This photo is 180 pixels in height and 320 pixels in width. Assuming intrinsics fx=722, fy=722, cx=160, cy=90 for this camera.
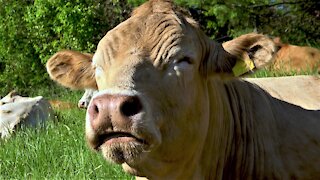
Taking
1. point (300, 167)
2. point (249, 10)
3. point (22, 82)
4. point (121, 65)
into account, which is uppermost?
point (121, 65)

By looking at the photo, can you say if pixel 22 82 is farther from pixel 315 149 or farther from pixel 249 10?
pixel 315 149

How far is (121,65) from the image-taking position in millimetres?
3959

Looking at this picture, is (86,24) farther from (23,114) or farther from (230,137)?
(230,137)

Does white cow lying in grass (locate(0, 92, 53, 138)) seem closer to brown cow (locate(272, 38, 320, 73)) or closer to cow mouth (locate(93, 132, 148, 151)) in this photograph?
brown cow (locate(272, 38, 320, 73))

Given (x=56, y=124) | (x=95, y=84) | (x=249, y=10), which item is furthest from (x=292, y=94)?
(x=249, y=10)

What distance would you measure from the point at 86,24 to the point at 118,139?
83.6 ft

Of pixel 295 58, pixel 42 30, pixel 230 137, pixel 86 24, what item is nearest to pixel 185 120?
pixel 230 137

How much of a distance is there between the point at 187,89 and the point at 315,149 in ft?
4.14

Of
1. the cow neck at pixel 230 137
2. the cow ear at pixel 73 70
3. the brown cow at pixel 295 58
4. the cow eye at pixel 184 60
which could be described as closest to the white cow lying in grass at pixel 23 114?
the brown cow at pixel 295 58

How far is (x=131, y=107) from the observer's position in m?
3.72

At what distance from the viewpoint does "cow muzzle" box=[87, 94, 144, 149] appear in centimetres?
368

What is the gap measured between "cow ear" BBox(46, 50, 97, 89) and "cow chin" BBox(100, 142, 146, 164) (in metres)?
0.97

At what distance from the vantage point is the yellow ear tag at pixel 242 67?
4512mm

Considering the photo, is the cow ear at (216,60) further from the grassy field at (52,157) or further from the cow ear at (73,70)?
the grassy field at (52,157)
